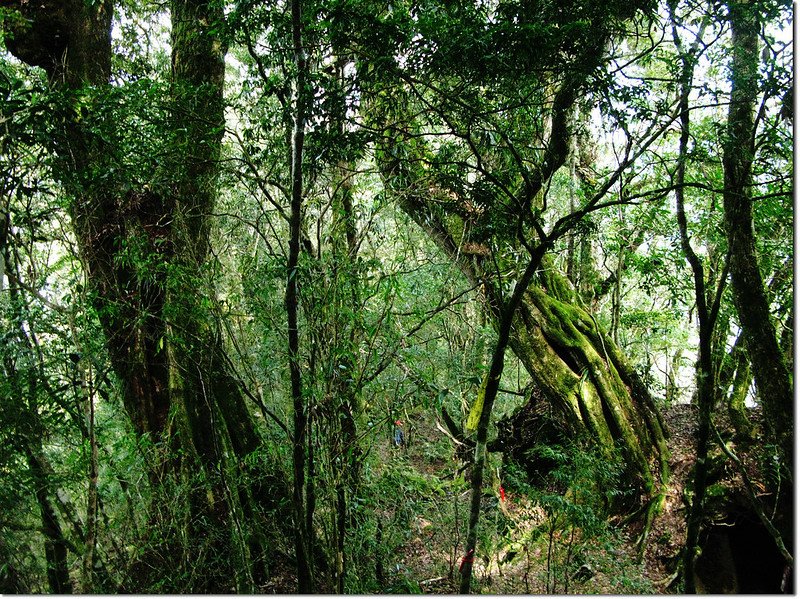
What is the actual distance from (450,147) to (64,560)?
15.0 ft

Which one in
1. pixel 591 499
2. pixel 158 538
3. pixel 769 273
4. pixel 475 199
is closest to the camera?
pixel 475 199

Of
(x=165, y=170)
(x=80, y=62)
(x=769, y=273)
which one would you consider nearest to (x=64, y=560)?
(x=165, y=170)

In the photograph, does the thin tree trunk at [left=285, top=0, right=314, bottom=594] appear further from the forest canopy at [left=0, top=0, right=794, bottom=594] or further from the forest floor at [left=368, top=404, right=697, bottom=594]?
the forest floor at [left=368, top=404, right=697, bottom=594]

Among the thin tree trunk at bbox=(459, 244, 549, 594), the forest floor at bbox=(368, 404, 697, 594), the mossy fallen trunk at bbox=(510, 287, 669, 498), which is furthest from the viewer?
the mossy fallen trunk at bbox=(510, 287, 669, 498)

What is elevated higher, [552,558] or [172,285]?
[172,285]

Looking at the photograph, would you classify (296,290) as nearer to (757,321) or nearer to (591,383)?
(757,321)

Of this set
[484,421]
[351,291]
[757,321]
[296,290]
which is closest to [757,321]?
[757,321]

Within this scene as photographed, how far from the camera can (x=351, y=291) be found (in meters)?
3.27

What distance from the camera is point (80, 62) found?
4840 millimetres

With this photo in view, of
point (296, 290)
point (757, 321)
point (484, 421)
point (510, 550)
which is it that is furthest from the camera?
point (510, 550)

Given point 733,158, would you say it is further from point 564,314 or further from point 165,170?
point 165,170

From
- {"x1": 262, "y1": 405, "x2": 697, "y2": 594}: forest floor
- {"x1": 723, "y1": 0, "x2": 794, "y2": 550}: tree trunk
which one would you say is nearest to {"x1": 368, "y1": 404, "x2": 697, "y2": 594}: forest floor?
{"x1": 262, "y1": 405, "x2": 697, "y2": 594}: forest floor

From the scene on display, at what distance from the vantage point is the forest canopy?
3012 millimetres

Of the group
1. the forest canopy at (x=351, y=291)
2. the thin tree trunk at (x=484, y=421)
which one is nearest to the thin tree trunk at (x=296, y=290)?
the forest canopy at (x=351, y=291)
